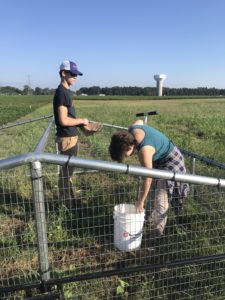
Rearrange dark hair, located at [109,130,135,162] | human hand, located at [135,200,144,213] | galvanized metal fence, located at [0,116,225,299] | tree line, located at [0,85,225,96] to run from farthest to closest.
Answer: tree line, located at [0,85,225,96] < human hand, located at [135,200,144,213] < dark hair, located at [109,130,135,162] < galvanized metal fence, located at [0,116,225,299]

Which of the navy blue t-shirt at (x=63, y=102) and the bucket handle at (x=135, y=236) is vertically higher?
the navy blue t-shirt at (x=63, y=102)

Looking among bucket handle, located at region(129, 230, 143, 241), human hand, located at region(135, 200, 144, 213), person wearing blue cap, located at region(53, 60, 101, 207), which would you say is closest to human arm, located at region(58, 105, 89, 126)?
person wearing blue cap, located at region(53, 60, 101, 207)

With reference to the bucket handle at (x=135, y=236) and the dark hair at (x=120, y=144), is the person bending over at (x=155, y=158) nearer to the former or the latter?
the dark hair at (x=120, y=144)

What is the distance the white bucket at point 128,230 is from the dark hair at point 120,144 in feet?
2.24

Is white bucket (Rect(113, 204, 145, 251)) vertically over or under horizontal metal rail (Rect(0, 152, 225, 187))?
under

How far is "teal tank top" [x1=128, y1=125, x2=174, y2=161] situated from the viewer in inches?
144

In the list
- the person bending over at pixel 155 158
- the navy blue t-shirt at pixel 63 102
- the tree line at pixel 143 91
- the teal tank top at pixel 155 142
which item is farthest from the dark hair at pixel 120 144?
the tree line at pixel 143 91

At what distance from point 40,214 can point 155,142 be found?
1776 millimetres

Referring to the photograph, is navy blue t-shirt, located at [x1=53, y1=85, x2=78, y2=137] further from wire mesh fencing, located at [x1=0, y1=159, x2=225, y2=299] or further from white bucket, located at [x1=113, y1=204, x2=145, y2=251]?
white bucket, located at [x1=113, y1=204, x2=145, y2=251]

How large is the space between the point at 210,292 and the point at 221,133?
444 inches

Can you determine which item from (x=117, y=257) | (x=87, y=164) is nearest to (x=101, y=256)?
(x=117, y=257)

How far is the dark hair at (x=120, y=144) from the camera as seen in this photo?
332 centimetres

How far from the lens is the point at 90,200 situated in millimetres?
5094

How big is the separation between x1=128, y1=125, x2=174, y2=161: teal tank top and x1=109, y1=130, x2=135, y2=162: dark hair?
10.5 inches
